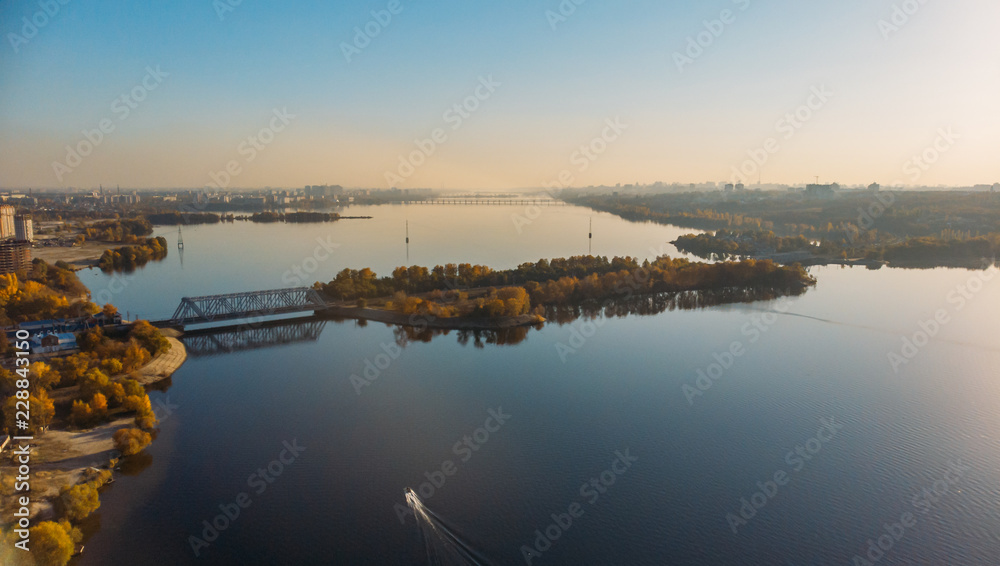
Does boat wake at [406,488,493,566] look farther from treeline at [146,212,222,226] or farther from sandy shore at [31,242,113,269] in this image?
treeline at [146,212,222,226]

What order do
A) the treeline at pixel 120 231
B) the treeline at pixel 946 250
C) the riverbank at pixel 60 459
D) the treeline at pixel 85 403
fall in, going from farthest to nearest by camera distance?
the treeline at pixel 120 231 → the treeline at pixel 946 250 → the riverbank at pixel 60 459 → the treeline at pixel 85 403

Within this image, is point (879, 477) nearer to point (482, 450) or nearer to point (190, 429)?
point (482, 450)

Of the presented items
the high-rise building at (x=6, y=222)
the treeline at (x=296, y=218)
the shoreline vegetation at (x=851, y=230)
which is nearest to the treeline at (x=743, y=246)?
the shoreline vegetation at (x=851, y=230)

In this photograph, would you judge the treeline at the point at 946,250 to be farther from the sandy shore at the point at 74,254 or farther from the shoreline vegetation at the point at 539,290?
the sandy shore at the point at 74,254

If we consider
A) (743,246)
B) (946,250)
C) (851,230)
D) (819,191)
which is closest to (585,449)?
(743,246)

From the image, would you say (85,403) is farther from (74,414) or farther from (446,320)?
(446,320)
